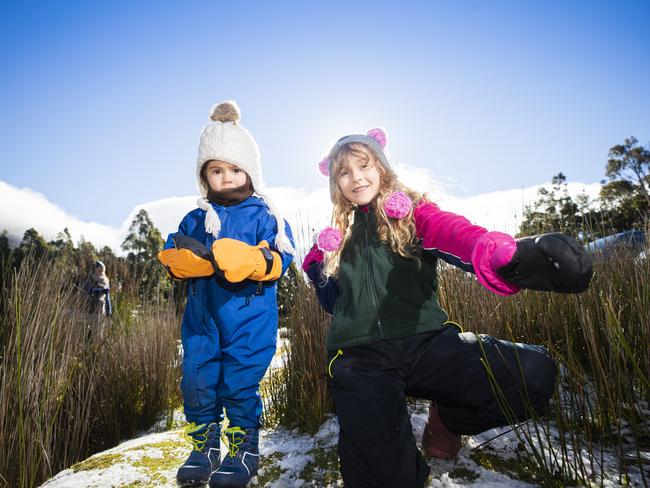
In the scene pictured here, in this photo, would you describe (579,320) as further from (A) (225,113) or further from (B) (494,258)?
(A) (225,113)

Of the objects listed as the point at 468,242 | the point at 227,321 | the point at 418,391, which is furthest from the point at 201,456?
the point at 468,242

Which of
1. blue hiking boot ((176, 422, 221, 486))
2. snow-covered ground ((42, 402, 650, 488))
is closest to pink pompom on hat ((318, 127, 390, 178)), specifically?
snow-covered ground ((42, 402, 650, 488))

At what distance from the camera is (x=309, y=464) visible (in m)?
1.70

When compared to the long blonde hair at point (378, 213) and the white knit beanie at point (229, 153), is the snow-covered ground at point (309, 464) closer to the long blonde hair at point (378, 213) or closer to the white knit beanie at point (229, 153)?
the long blonde hair at point (378, 213)

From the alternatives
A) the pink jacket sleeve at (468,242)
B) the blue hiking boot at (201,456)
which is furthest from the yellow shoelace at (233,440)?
the pink jacket sleeve at (468,242)

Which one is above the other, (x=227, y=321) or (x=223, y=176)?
(x=223, y=176)

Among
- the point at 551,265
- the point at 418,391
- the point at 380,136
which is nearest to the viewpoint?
the point at 551,265

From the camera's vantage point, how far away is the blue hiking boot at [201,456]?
1.62m

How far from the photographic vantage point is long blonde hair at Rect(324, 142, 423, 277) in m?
1.61

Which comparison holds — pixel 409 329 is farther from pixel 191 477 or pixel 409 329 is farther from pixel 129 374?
pixel 129 374

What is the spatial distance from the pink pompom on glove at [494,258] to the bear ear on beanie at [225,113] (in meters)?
1.69

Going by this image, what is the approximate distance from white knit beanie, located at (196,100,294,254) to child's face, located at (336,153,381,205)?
47 cm

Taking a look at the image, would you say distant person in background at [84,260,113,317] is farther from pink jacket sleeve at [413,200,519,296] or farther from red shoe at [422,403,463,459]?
pink jacket sleeve at [413,200,519,296]

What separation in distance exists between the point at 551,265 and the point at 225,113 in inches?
77.4
